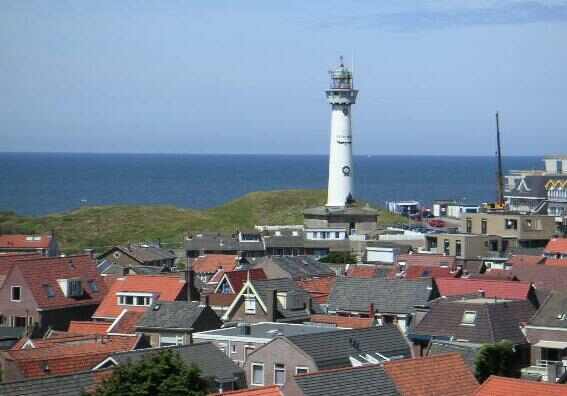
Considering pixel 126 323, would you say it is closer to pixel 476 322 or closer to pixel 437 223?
pixel 476 322

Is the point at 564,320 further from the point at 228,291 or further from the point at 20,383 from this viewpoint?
the point at 20,383

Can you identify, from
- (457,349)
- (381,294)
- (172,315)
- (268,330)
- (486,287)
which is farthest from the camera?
(381,294)

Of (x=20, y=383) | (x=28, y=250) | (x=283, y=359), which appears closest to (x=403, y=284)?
(x=283, y=359)

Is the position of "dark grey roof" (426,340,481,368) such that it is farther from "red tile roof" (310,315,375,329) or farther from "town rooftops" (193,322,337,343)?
"red tile roof" (310,315,375,329)

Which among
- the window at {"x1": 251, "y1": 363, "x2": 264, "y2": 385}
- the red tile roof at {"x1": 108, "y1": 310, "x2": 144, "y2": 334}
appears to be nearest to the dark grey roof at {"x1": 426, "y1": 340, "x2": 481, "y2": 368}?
the window at {"x1": 251, "y1": 363, "x2": 264, "y2": 385}

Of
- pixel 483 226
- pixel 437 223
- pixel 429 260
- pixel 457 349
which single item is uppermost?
pixel 437 223

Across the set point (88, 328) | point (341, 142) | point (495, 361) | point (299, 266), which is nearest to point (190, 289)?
point (88, 328)

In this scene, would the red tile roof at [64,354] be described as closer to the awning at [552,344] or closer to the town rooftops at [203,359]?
the town rooftops at [203,359]

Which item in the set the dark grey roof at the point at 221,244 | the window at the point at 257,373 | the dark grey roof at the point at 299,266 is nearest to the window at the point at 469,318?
the window at the point at 257,373
